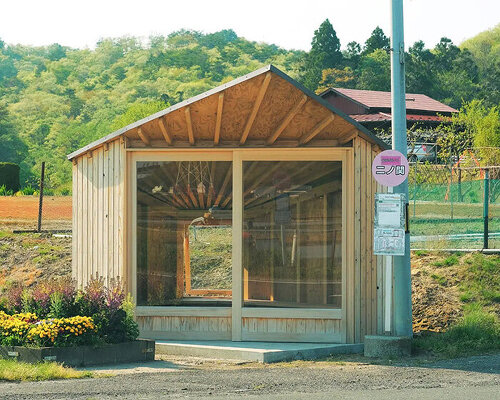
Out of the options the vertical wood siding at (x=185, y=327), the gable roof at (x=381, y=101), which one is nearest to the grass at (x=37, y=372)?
the vertical wood siding at (x=185, y=327)

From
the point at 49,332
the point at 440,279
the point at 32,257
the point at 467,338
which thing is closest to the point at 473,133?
the point at 32,257

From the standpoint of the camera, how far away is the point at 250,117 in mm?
11359

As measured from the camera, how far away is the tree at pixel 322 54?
272ft

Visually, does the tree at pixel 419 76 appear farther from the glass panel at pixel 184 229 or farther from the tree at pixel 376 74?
the glass panel at pixel 184 229

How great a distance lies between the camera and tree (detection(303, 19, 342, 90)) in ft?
272

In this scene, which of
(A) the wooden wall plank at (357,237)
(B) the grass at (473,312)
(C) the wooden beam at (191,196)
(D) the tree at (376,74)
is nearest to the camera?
(B) the grass at (473,312)

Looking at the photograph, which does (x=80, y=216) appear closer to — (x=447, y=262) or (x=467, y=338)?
(x=467, y=338)

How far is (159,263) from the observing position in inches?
493

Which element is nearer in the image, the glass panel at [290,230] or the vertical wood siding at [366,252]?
the vertical wood siding at [366,252]

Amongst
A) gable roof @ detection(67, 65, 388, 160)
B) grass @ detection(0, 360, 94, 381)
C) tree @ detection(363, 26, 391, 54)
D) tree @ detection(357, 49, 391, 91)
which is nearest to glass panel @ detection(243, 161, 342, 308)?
gable roof @ detection(67, 65, 388, 160)

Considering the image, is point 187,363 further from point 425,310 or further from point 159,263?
point 425,310

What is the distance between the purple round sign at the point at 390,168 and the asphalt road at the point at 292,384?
2346 mm

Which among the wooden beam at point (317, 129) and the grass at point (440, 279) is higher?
the wooden beam at point (317, 129)

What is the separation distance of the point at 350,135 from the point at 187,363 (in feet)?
12.4
